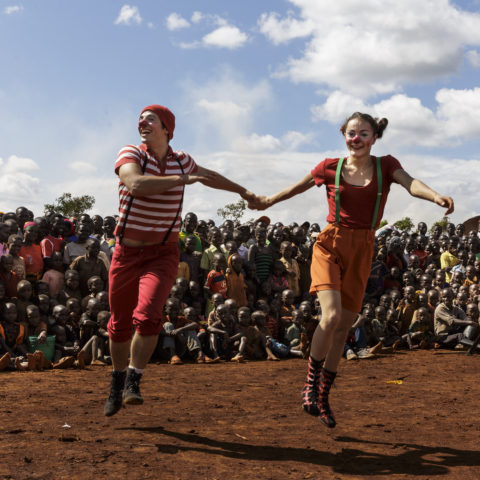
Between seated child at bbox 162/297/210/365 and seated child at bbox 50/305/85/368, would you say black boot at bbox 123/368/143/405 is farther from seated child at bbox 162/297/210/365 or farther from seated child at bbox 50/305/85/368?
seated child at bbox 162/297/210/365

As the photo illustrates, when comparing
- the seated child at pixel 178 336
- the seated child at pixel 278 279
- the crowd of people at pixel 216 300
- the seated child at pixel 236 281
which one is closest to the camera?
the crowd of people at pixel 216 300

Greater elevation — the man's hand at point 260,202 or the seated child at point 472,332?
the man's hand at point 260,202

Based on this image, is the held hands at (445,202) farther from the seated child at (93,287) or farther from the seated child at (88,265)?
the seated child at (88,265)

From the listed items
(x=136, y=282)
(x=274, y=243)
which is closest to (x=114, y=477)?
(x=136, y=282)

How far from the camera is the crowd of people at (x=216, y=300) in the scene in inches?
323

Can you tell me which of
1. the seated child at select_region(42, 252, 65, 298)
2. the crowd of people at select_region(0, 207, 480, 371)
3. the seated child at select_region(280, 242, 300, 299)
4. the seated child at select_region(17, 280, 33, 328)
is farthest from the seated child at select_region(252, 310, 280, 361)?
the seated child at select_region(17, 280, 33, 328)

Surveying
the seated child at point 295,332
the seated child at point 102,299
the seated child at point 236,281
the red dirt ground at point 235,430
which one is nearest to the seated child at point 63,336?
the seated child at point 102,299

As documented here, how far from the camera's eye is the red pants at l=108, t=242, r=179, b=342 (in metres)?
3.93

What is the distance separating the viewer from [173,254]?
4.15 metres

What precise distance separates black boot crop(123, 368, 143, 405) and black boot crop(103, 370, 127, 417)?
23 cm

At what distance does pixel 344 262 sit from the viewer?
417 cm

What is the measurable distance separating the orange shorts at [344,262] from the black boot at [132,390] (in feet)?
4.36

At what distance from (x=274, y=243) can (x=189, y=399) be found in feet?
19.6

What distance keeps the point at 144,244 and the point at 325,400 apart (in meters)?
1.67
